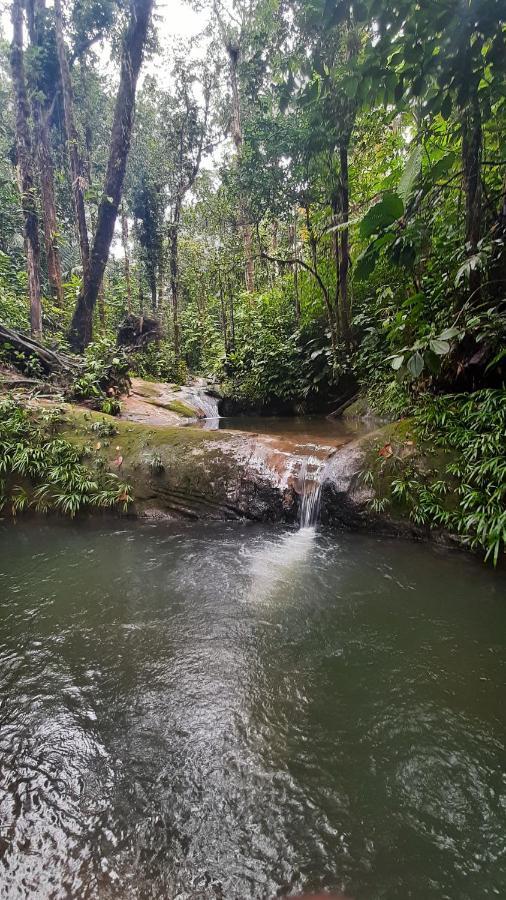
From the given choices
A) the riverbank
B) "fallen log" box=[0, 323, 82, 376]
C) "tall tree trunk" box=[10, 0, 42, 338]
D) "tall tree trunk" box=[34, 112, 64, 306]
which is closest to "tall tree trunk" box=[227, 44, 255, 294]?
"tall tree trunk" box=[34, 112, 64, 306]

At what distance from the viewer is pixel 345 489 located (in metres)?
5.55

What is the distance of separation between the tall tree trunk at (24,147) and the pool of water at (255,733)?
7.42 m

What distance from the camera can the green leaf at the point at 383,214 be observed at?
363cm

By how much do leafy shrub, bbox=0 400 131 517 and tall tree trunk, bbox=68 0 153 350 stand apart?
4.38m

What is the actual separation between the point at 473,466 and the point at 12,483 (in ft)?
20.3

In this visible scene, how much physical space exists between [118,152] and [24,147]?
1.81 m

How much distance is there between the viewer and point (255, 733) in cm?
247

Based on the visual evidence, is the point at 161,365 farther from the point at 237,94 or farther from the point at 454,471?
the point at 454,471

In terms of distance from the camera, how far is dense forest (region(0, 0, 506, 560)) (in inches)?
138

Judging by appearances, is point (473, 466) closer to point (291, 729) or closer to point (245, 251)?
point (291, 729)

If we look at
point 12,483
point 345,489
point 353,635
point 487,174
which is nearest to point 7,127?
point 12,483

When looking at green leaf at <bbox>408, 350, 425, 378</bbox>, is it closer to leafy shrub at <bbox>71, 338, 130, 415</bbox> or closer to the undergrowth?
the undergrowth

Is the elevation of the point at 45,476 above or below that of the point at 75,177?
below

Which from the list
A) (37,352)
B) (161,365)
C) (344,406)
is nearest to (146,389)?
(37,352)
